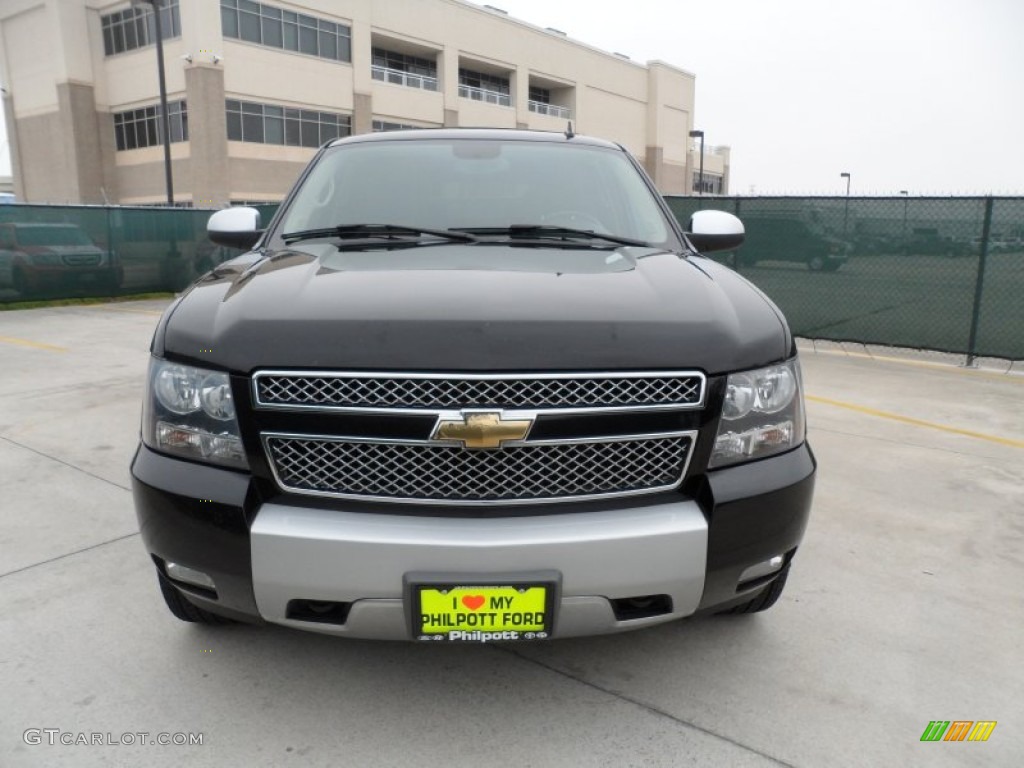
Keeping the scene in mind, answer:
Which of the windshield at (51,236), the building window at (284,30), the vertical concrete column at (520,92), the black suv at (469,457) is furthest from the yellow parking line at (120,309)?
the vertical concrete column at (520,92)

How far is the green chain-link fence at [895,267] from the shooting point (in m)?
7.98

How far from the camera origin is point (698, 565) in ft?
6.56

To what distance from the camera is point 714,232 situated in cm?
344

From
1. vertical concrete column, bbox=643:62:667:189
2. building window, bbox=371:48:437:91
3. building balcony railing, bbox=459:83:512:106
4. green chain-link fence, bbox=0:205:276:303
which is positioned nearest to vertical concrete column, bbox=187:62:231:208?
building window, bbox=371:48:437:91

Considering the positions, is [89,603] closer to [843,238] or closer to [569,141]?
[569,141]

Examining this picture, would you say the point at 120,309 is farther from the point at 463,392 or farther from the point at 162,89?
the point at 162,89

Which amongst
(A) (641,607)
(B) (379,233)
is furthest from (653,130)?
(A) (641,607)

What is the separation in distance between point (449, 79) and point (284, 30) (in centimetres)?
1029

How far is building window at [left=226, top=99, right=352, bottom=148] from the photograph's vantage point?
32250mm

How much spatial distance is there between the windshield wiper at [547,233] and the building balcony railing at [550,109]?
1866 inches

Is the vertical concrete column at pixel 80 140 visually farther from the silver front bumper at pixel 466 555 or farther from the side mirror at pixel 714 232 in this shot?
the silver front bumper at pixel 466 555

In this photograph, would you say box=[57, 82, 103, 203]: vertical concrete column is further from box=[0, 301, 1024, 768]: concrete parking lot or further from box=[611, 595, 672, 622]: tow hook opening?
box=[611, 595, 672, 622]: tow hook opening

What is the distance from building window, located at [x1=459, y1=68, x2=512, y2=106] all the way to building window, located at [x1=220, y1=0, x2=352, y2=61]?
8814mm

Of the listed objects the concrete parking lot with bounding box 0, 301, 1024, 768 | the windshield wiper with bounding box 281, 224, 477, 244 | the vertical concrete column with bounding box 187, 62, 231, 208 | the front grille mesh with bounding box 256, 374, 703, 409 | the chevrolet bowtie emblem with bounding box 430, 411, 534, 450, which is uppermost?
the vertical concrete column with bounding box 187, 62, 231, 208
